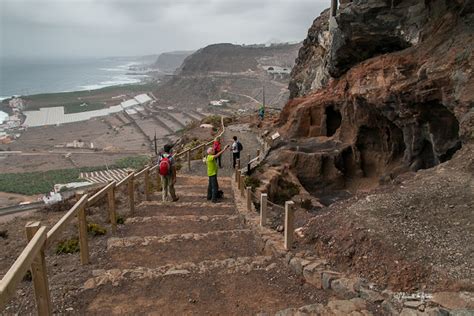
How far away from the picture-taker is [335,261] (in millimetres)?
6848

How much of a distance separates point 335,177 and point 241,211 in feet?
26.6

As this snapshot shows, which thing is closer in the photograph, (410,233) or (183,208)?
(410,233)

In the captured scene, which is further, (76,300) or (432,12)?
(432,12)

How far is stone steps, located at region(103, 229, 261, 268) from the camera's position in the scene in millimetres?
7622

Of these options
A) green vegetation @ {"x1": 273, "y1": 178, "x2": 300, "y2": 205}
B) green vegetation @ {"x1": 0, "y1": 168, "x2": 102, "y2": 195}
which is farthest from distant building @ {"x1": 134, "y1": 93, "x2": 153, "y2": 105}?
green vegetation @ {"x1": 273, "y1": 178, "x2": 300, "y2": 205}

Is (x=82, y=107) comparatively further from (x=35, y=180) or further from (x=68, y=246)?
(x=68, y=246)

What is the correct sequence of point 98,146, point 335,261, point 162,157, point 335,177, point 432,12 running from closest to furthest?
point 335,261, point 162,157, point 432,12, point 335,177, point 98,146

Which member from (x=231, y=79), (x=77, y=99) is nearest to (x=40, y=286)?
(x=231, y=79)

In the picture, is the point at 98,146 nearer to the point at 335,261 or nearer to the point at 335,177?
the point at 335,177

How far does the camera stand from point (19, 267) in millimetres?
4094

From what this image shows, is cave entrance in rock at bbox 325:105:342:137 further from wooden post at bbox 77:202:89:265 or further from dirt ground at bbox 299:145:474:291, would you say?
wooden post at bbox 77:202:89:265

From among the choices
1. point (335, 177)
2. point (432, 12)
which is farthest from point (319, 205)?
point (432, 12)

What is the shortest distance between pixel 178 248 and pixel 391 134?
1176 centimetres

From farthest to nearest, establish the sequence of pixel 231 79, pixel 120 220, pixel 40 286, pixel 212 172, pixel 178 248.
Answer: pixel 231 79
pixel 212 172
pixel 120 220
pixel 178 248
pixel 40 286
